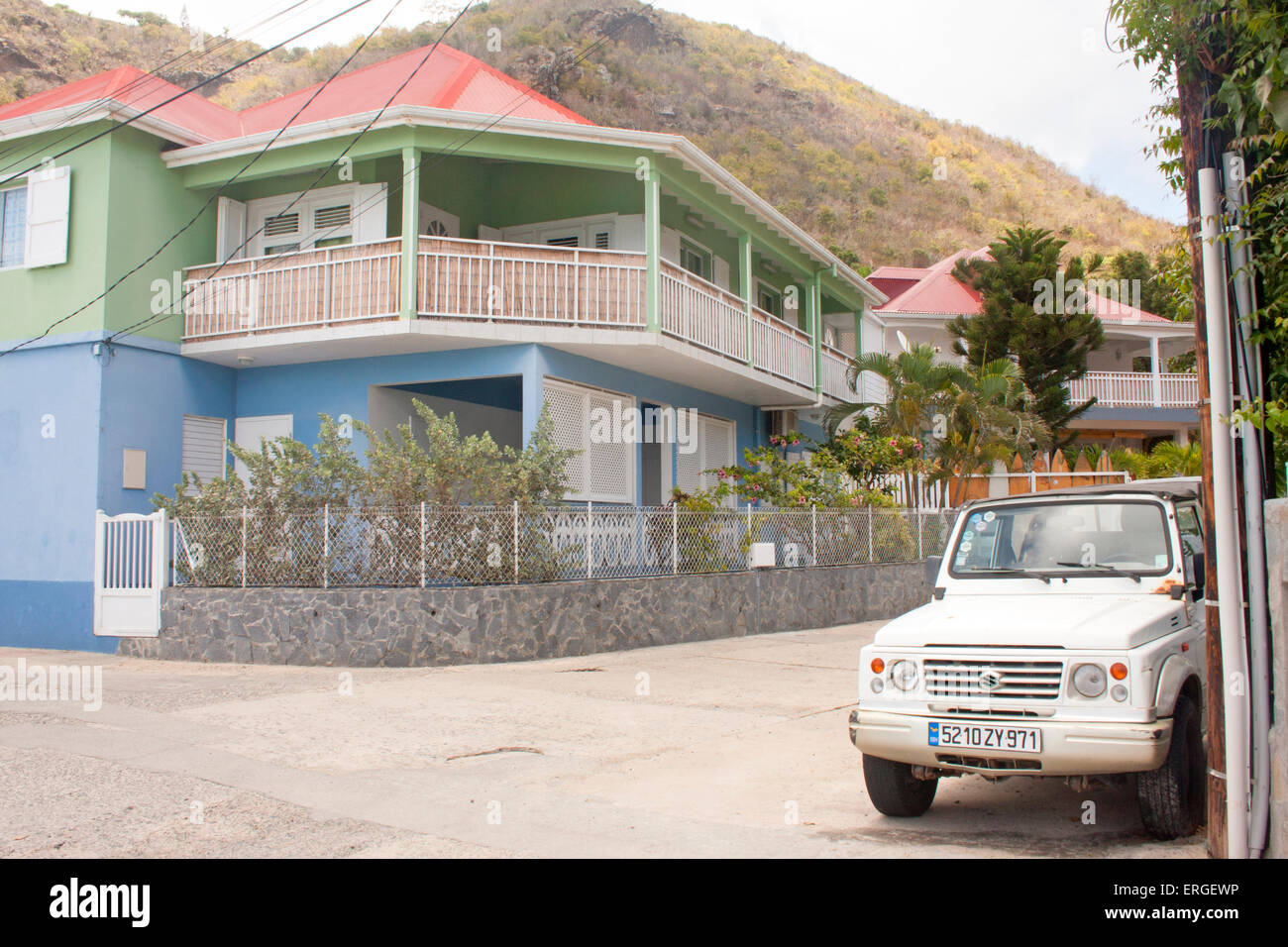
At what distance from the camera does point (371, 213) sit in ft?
53.2

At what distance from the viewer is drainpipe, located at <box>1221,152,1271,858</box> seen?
4.45 m

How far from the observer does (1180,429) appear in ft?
113

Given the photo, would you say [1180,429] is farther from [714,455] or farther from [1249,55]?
[1249,55]

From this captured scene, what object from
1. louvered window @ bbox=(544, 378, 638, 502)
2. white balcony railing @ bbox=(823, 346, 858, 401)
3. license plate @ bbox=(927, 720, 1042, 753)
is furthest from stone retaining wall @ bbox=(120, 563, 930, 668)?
white balcony railing @ bbox=(823, 346, 858, 401)

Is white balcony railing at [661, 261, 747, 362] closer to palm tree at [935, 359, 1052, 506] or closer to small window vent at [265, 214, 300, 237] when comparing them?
palm tree at [935, 359, 1052, 506]

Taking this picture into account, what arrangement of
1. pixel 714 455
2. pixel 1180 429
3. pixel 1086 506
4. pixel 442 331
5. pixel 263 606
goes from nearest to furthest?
pixel 1086 506 < pixel 263 606 < pixel 442 331 < pixel 714 455 < pixel 1180 429

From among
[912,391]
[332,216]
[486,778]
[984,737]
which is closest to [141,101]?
[332,216]

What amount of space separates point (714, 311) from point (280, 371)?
683 cm

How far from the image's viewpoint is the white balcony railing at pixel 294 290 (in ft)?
48.4

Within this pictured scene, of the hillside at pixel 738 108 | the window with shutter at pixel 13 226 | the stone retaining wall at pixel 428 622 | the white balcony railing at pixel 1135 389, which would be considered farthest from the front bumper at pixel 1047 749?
the hillside at pixel 738 108

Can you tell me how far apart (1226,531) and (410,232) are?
11.9m

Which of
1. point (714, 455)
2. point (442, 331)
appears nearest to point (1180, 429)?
point (714, 455)

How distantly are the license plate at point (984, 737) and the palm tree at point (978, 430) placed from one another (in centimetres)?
1622

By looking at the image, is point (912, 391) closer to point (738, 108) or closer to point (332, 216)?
point (332, 216)
